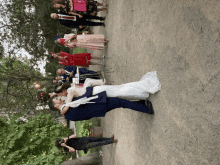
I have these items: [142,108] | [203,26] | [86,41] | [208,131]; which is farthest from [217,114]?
[86,41]

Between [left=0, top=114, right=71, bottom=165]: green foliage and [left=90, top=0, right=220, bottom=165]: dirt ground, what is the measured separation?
7.19 feet

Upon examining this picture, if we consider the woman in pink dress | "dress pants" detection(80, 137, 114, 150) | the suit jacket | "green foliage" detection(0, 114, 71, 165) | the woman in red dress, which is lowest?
"dress pants" detection(80, 137, 114, 150)

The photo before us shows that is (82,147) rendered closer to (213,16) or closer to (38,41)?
(213,16)

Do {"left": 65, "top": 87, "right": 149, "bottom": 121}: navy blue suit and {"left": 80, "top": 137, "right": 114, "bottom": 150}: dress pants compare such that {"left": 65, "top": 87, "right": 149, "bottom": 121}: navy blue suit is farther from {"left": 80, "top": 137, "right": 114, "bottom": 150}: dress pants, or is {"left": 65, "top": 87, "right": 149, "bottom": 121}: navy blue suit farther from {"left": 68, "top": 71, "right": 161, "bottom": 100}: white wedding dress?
{"left": 80, "top": 137, "right": 114, "bottom": 150}: dress pants

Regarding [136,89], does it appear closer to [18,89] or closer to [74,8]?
[74,8]

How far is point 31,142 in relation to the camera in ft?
12.6

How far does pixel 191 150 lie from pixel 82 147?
14.0 ft

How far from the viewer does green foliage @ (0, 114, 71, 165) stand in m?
3.38

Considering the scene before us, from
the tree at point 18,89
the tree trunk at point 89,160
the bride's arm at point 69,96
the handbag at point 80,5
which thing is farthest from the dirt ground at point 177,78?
the tree at point 18,89

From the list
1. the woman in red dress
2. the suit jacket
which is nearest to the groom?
the suit jacket

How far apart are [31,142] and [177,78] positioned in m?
3.91

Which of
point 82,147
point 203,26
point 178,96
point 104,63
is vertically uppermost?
point 203,26

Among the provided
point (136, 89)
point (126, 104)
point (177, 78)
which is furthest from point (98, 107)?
point (177, 78)

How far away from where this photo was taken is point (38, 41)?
10.9 metres
